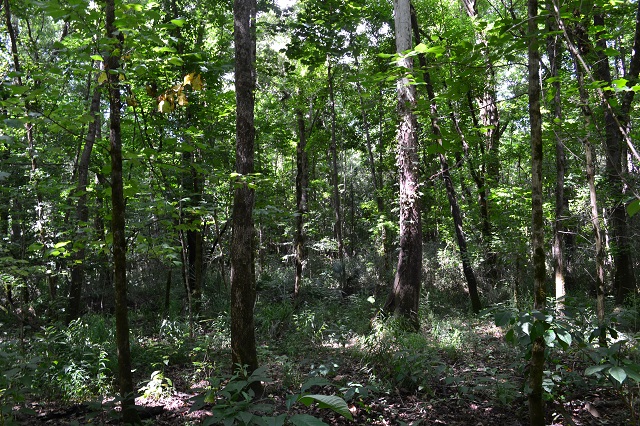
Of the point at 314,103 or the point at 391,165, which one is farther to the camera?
the point at 391,165

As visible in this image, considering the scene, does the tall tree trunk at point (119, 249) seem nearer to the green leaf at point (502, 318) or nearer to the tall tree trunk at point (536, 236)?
the green leaf at point (502, 318)

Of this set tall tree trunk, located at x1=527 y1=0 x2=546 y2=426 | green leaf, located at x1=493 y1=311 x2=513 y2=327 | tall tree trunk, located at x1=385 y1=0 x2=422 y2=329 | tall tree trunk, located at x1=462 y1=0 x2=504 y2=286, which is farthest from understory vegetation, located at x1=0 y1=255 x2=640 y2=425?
tall tree trunk, located at x1=462 y1=0 x2=504 y2=286

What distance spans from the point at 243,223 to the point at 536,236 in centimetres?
322

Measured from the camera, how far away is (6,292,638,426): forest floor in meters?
3.93

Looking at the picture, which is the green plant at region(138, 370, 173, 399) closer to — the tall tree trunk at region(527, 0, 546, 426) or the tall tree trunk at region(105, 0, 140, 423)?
the tall tree trunk at region(105, 0, 140, 423)

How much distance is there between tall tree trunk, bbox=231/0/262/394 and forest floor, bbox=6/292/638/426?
591mm

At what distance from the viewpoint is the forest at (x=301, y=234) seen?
125 inches

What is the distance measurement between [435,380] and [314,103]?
1110cm

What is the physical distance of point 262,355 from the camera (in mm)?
6535

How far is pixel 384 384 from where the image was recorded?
5.00 m

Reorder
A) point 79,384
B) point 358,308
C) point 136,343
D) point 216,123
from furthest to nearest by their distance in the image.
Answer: point 358,308, point 216,123, point 136,343, point 79,384

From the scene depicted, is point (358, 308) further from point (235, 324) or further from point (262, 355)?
point (235, 324)

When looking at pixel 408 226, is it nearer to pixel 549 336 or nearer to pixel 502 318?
pixel 549 336

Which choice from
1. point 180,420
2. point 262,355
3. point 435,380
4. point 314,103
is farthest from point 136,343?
point 314,103
